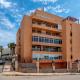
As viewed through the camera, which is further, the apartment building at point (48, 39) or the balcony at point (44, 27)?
the balcony at point (44, 27)

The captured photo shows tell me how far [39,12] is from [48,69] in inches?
725

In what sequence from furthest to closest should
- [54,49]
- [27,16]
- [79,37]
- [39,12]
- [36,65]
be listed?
[79,37] < [54,49] < [39,12] < [27,16] < [36,65]

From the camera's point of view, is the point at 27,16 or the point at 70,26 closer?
the point at 27,16

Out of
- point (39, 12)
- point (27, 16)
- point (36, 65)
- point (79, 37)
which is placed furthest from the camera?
point (79, 37)

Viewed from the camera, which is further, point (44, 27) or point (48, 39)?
point (48, 39)

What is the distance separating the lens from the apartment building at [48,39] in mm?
50750

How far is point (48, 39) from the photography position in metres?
54.9

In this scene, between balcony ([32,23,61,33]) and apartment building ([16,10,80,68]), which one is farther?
balcony ([32,23,61,33])

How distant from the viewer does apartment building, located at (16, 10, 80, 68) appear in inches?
1998

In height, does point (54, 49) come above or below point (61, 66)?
above

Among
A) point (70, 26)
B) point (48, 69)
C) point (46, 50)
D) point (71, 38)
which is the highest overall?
point (70, 26)

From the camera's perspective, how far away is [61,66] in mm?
52344

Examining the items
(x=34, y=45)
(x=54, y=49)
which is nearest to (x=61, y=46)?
(x=54, y=49)

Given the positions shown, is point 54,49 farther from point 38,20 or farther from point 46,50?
point 38,20
